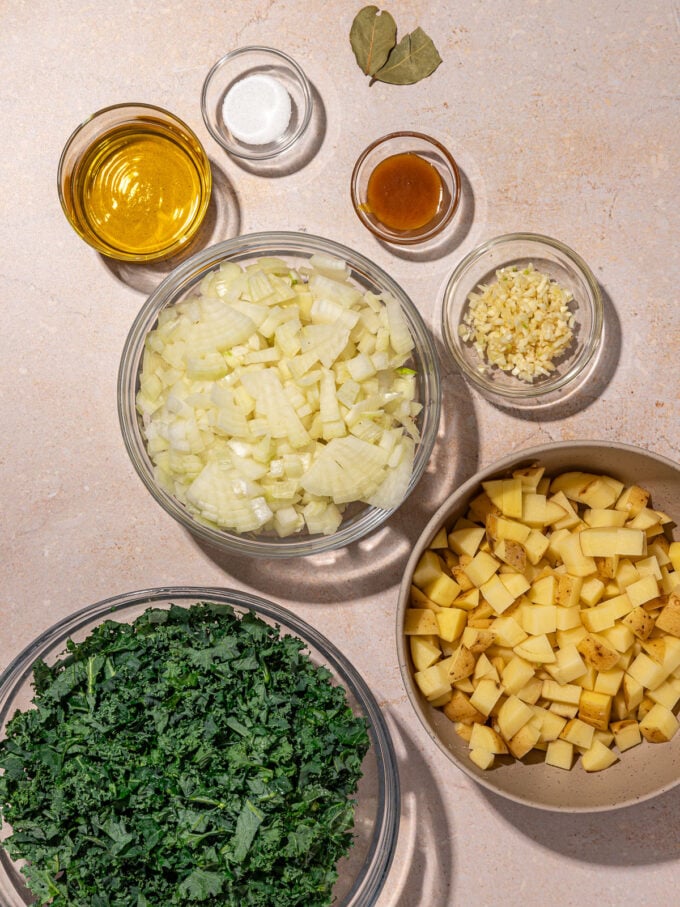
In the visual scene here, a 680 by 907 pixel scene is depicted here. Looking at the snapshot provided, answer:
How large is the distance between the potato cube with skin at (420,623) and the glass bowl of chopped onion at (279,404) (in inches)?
8.4

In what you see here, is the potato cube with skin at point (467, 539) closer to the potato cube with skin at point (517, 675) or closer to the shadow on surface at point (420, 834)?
the potato cube with skin at point (517, 675)

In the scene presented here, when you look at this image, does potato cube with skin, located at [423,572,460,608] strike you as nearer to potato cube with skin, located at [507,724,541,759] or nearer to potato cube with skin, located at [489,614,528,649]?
potato cube with skin, located at [489,614,528,649]

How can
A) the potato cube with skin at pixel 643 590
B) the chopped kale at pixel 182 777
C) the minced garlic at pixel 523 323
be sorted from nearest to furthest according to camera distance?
the chopped kale at pixel 182 777, the potato cube with skin at pixel 643 590, the minced garlic at pixel 523 323

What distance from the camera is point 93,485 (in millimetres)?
1877

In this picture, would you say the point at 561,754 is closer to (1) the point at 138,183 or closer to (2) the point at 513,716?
(2) the point at 513,716

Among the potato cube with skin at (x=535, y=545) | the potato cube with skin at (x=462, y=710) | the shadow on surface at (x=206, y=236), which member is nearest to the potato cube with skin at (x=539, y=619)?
the potato cube with skin at (x=535, y=545)

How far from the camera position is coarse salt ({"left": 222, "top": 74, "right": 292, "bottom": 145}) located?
1.86m

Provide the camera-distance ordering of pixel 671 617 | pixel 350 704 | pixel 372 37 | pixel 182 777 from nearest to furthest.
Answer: pixel 182 777 < pixel 671 617 < pixel 350 704 < pixel 372 37

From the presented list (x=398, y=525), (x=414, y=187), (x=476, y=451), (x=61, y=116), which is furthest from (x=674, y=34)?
(x=61, y=116)

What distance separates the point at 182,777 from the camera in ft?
4.91

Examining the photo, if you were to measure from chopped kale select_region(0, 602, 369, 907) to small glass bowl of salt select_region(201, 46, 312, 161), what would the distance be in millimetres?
1167

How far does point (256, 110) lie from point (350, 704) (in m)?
1.42

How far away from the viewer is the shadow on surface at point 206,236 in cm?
186

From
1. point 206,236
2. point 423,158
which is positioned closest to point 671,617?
point 423,158
